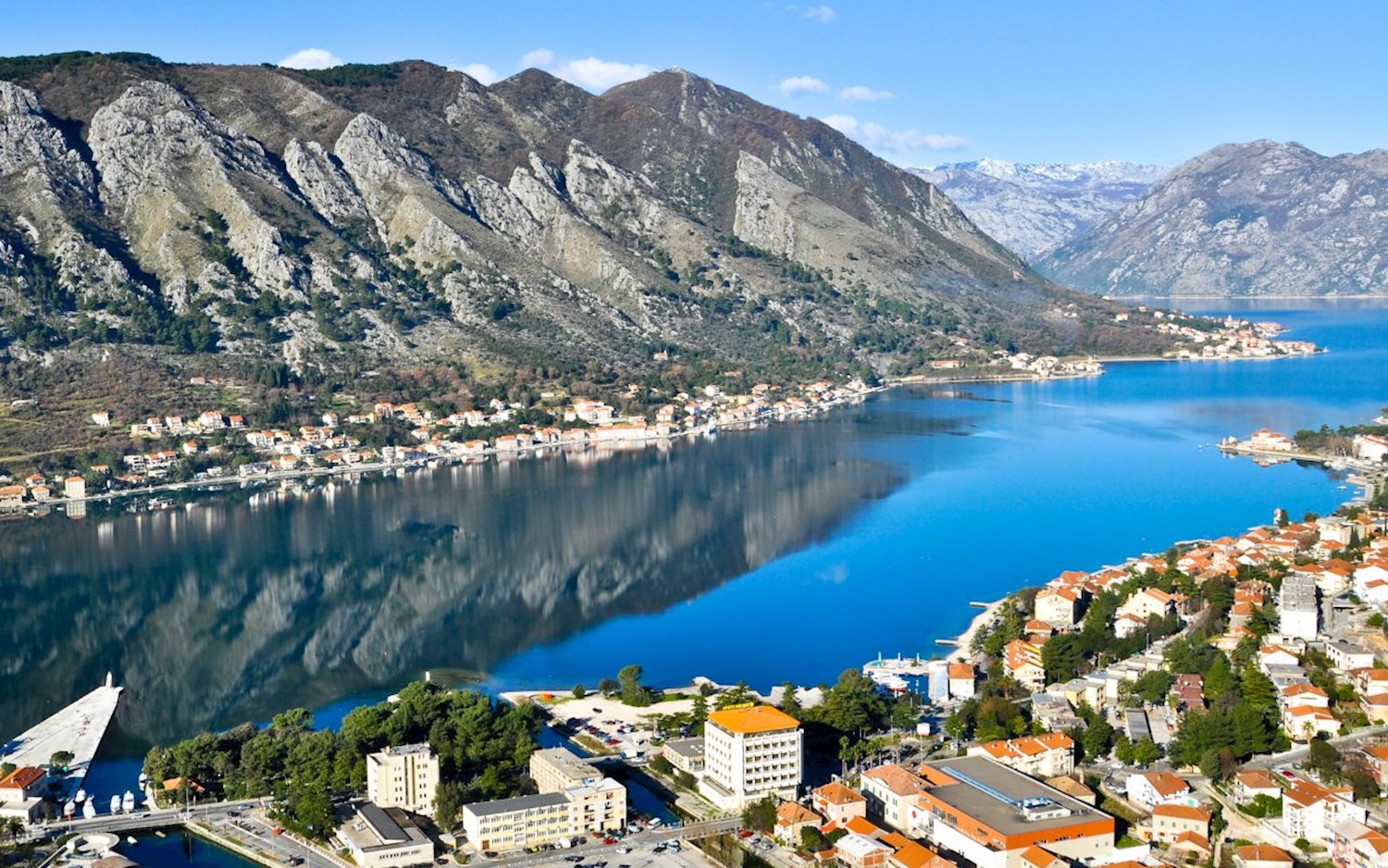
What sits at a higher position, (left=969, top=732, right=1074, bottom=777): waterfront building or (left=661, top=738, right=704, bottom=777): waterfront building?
(left=969, top=732, right=1074, bottom=777): waterfront building

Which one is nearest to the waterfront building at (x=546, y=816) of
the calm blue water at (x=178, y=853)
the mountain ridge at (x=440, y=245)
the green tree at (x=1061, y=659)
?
the calm blue water at (x=178, y=853)

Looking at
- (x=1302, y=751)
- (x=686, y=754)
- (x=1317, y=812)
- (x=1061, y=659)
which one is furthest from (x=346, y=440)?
(x=1317, y=812)

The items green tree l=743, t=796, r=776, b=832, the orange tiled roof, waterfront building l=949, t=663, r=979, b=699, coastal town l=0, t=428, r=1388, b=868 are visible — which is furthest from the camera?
waterfront building l=949, t=663, r=979, b=699

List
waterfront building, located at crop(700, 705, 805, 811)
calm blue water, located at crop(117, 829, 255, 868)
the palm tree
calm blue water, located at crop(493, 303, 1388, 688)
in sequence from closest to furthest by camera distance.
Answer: calm blue water, located at crop(117, 829, 255, 868), the palm tree, waterfront building, located at crop(700, 705, 805, 811), calm blue water, located at crop(493, 303, 1388, 688)

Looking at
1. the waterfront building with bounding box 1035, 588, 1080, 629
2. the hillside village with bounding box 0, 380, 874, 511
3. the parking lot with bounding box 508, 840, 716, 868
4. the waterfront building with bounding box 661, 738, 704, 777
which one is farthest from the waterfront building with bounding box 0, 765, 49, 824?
the hillside village with bounding box 0, 380, 874, 511

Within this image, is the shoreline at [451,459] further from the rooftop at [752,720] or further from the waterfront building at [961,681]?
the rooftop at [752,720]

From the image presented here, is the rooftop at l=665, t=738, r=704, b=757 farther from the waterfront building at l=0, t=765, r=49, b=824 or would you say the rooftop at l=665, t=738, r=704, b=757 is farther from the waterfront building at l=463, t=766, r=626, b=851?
the waterfront building at l=0, t=765, r=49, b=824
